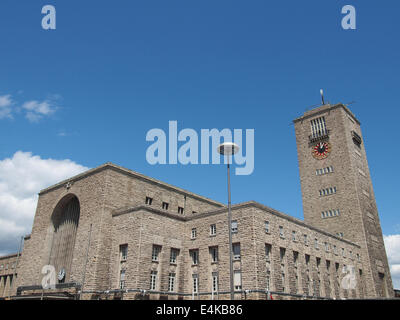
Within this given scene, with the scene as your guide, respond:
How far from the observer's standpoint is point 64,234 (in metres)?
45.9

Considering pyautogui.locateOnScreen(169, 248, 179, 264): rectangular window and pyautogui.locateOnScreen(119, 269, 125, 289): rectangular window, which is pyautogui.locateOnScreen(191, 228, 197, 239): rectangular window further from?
pyautogui.locateOnScreen(119, 269, 125, 289): rectangular window

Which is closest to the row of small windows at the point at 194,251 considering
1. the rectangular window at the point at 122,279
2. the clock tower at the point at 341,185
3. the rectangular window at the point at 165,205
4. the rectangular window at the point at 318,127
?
the rectangular window at the point at 122,279

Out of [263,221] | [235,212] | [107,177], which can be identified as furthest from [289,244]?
[107,177]

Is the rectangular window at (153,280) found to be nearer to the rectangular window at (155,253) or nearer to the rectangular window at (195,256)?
the rectangular window at (155,253)

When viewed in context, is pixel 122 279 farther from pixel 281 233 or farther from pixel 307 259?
pixel 307 259

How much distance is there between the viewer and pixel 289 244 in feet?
133

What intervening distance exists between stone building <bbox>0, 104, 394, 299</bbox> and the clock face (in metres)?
17.4

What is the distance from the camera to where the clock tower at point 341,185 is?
194 ft

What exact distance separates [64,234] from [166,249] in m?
15.5

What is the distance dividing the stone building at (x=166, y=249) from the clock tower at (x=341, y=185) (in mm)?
3164

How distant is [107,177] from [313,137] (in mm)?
43913

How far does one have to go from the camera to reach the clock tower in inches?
2325

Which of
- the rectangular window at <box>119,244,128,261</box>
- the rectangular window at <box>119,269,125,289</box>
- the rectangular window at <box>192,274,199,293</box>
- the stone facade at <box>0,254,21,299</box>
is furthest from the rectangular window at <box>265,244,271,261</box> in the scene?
the stone facade at <box>0,254,21,299</box>
